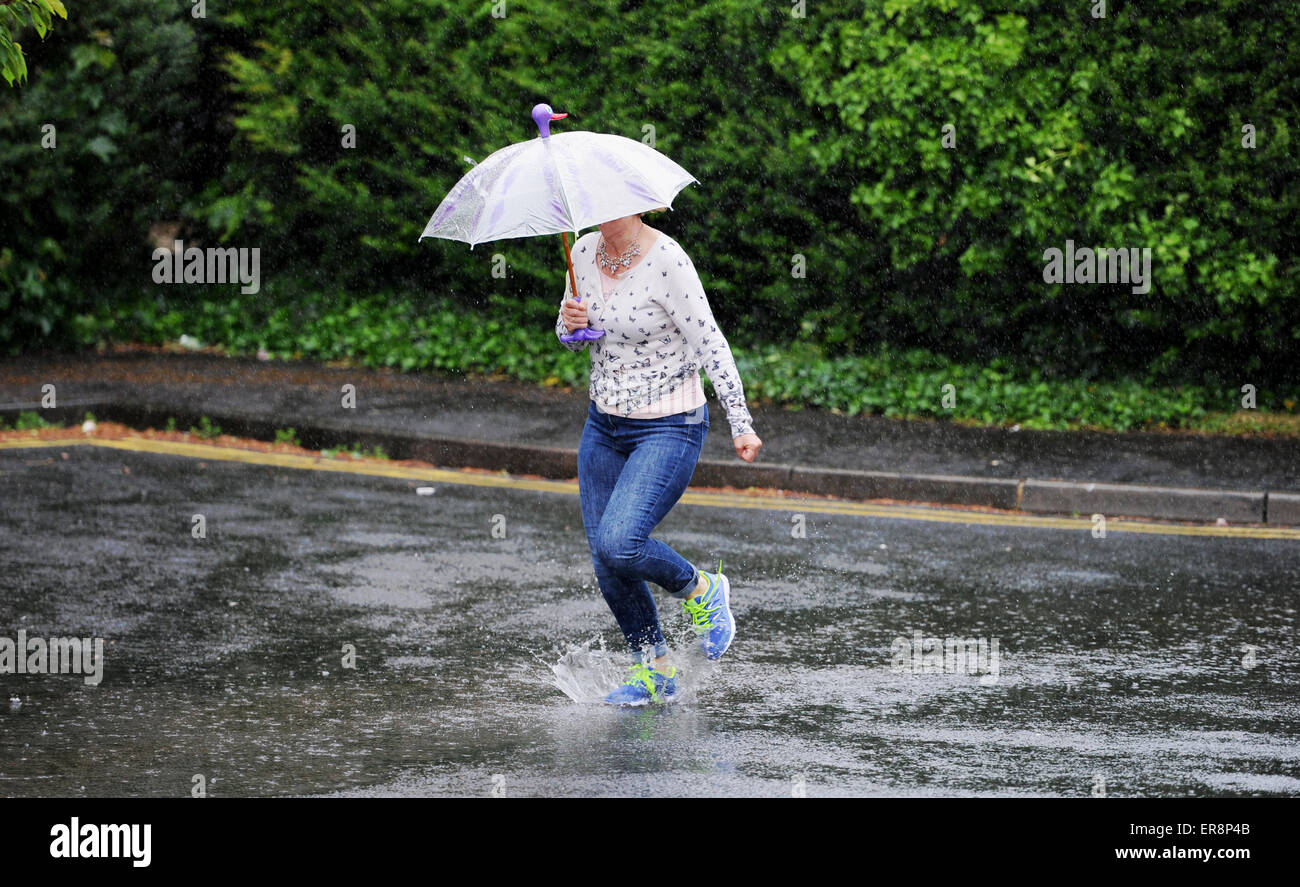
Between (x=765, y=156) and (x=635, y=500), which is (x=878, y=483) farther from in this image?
(x=635, y=500)

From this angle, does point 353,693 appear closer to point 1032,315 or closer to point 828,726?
point 828,726

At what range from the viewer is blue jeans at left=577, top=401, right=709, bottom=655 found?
567 centimetres

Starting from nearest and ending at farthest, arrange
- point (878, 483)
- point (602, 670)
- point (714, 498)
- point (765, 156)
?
point (602, 670)
point (714, 498)
point (878, 483)
point (765, 156)

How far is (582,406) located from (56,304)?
16.9 ft

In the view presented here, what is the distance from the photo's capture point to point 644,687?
6031mm

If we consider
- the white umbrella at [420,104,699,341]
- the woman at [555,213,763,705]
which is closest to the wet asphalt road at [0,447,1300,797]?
the woman at [555,213,763,705]

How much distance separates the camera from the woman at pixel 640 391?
18.4ft

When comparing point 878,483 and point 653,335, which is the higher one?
point 653,335

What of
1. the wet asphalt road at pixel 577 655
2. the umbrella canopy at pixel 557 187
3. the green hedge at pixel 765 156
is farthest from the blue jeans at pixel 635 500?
the green hedge at pixel 765 156

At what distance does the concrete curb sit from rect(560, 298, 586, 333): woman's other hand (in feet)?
16.1

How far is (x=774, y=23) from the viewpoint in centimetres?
1330

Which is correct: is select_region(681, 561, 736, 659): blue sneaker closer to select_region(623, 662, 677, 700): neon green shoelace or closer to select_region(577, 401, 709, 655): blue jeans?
select_region(577, 401, 709, 655): blue jeans

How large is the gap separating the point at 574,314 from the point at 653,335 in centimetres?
27

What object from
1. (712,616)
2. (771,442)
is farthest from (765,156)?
(712,616)
